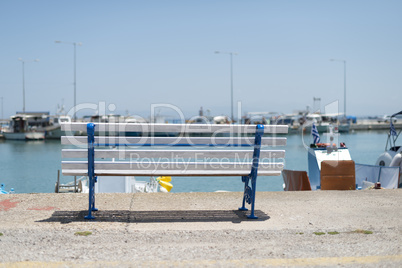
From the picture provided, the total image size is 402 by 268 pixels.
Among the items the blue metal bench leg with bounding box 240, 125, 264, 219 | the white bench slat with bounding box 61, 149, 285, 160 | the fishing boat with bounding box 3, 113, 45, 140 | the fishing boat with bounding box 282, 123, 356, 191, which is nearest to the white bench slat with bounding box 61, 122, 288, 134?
the blue metal bench leg with bounding box 240, 125, 264, 219

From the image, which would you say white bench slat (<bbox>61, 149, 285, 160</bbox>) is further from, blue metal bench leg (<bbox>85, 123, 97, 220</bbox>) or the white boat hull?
the white boat hull

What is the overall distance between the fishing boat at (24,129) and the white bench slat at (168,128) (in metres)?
80.4

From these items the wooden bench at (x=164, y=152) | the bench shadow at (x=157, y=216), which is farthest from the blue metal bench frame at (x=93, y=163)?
the bench shadow at (x=157, y=216)

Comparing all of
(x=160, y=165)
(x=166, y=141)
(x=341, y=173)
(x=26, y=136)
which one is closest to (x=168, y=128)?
(x=166, y=141)

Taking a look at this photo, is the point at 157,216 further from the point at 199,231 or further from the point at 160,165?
the point at 199,231

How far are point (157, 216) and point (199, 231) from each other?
89 centimetres

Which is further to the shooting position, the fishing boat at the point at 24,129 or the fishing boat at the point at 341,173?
the fishing boat at the point at 24,129

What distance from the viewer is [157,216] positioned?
5359 millimetres

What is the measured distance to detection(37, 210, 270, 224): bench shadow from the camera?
5.14 meters

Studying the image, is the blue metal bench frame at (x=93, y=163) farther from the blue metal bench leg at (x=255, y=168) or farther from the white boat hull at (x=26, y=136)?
the white boat hull at (x=26, y=136)

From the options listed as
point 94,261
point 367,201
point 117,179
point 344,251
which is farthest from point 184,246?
point 117,179

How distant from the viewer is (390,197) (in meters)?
6.66

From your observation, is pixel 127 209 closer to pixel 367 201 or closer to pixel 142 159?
pixel 142 159

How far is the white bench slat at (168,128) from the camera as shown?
4875mm
